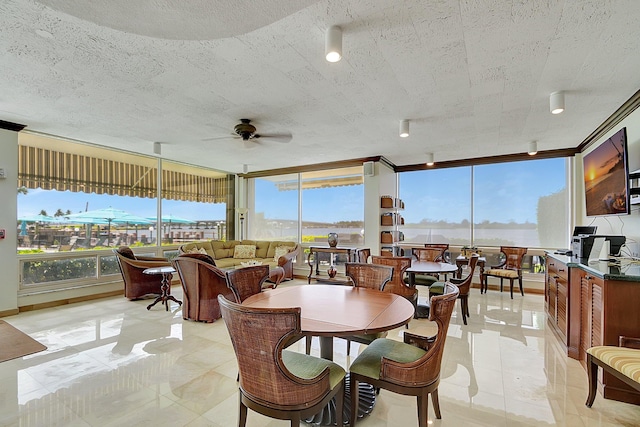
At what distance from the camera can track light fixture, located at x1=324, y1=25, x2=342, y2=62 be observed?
2123 millimetres

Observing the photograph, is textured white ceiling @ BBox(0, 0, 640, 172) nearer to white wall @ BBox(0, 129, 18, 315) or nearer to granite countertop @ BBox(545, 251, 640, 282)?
Result: white wall @ BBox(0, 129, 18, 315)

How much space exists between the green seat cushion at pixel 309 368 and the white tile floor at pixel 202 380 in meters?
0.53

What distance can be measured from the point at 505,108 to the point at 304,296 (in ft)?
10.9

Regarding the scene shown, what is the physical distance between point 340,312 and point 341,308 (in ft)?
0.32

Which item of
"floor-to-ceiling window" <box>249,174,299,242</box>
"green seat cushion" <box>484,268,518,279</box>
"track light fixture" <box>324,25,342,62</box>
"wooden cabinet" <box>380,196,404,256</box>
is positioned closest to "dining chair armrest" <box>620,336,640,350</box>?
"track light fixture" <box>324,25,342,62</box>

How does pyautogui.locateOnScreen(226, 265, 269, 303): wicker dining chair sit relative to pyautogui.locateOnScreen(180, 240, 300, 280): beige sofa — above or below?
above

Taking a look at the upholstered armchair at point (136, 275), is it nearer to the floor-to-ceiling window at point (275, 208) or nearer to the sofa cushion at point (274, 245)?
the sofa cushion at point (274, 245)

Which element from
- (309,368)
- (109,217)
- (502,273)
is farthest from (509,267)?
(109,217)

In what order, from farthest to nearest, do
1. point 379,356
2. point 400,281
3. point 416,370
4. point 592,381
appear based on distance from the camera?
1. point 400,281
2. point 592,381
3. point 379,356
4. point 416,370

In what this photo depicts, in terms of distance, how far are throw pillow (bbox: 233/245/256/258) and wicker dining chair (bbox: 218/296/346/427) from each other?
5.80 meters

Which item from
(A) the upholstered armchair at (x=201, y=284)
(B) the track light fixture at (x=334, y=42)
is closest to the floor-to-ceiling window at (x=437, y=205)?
(A) the upholstered armchair at (x=201, y=284)

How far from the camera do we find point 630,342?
2.21 meters

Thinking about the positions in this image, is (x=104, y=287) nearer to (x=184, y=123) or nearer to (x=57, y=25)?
(x=184, y=123)

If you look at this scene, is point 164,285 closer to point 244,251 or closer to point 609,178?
point 244,251
